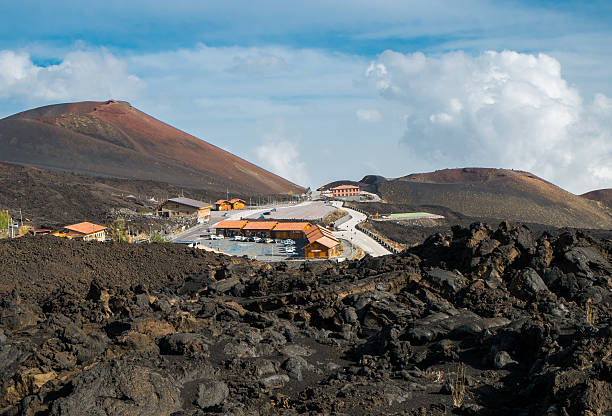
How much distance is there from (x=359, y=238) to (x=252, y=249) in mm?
13496

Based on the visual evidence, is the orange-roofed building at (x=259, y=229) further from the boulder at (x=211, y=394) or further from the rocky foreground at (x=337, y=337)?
the boulder at (x=211, y=394)

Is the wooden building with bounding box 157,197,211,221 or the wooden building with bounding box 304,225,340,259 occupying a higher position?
the wooden building with bounding box 157,197,211,221

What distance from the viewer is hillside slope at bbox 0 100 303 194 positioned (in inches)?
5231

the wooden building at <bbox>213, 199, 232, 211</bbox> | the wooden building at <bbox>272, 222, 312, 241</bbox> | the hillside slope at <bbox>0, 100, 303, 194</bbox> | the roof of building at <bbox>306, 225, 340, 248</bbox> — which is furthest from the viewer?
the hillside slope at <bbox>0, 100, 303, 194</bbox>

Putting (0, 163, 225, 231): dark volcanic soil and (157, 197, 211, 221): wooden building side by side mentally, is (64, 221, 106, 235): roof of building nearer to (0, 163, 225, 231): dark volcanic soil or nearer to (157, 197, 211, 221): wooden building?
(0, 163, 225, 231): dark volcanic soil

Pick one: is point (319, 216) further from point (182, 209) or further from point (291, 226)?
point (182, 209)

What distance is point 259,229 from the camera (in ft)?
218

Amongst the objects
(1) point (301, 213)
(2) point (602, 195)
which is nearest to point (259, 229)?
(1) point (301, 213)

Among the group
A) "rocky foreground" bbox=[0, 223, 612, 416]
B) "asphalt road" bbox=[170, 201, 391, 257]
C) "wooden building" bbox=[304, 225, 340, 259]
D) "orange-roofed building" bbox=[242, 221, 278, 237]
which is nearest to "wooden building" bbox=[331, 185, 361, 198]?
"asphalt road" bbox=[170, 201, 391, 257]

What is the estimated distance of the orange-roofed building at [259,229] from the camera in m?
65.6

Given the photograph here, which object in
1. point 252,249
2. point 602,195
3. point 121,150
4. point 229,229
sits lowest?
point 252,249

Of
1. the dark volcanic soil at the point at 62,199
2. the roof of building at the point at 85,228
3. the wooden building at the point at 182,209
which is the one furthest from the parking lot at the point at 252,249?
the wooden building at the point at 182,209

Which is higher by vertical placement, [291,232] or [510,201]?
[510,201]

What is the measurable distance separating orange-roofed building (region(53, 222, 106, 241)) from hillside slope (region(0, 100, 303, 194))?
6809cm
